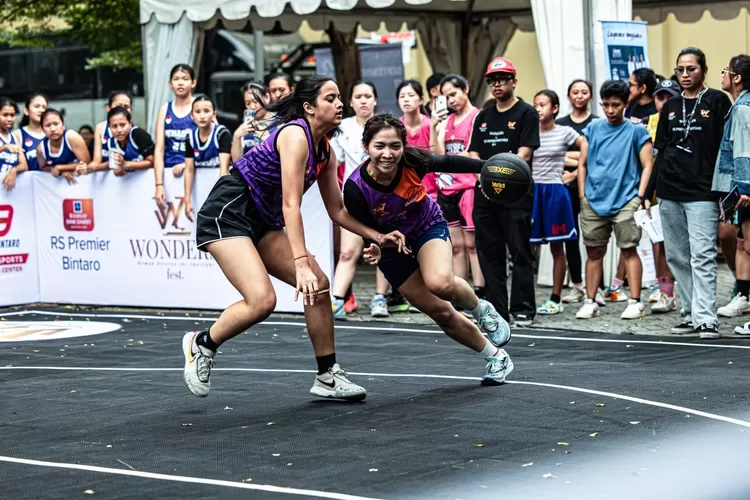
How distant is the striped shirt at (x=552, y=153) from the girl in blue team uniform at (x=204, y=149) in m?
2.95

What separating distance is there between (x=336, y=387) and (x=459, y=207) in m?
4.64

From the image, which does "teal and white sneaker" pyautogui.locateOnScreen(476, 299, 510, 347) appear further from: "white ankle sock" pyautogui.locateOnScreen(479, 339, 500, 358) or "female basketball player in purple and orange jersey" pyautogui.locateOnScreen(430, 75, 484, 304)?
"female basketball player in purple and orange jersey" pyautogui.locateOnScreen(430, 75, 484, 304)

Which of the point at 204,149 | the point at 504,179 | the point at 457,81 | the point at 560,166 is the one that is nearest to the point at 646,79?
the point at 560,166

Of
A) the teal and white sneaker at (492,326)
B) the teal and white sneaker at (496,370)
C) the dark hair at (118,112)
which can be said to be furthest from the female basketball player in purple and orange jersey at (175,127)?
the teal and white sneaker at (496,370)

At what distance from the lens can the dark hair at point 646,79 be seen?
41.9 ft

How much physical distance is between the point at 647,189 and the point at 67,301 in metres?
6.38

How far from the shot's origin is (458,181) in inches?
468

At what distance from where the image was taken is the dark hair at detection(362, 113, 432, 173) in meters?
7.48

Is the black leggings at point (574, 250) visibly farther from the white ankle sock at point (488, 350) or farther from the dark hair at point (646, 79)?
the white ankle sock at point (488, 350)

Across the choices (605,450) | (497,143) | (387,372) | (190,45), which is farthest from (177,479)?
(190,45)

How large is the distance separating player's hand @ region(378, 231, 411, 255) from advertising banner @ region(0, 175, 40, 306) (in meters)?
7.41

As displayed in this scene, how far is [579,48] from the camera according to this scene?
1336cm

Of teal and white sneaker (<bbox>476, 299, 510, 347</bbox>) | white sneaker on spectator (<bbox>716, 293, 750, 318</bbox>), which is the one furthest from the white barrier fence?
teal and white sneaker (<bbox>476, 299, 510, 347</bbox>)

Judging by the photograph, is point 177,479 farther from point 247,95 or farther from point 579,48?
point 579,48
